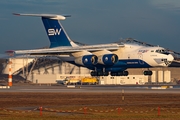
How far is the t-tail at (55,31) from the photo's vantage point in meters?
71.9

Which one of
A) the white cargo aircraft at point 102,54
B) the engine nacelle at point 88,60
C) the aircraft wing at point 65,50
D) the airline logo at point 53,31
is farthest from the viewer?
the airline logo at point 53,31

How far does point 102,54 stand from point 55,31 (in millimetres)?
7406

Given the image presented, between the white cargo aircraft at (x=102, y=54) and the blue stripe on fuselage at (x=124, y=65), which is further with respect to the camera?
the blue stripe on fuselage at (x=124, y=65)

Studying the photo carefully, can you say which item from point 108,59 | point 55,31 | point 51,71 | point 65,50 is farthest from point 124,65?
point 51,71

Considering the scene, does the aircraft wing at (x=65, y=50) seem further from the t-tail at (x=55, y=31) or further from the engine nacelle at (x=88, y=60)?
the t-tail at (x=55, y=31)

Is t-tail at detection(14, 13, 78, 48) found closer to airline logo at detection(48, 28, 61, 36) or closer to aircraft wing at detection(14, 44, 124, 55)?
airline logo at detection(48, 28, 61, 36)

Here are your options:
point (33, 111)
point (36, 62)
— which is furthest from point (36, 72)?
point (33, 111)

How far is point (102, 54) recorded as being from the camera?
6938 cm

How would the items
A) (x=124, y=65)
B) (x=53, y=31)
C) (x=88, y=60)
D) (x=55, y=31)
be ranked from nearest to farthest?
(x=88, y=60), (x=124, y=65), (x=55, y=31), (x=53, y=31)

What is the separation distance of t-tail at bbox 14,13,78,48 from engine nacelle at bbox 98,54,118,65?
6.22 m

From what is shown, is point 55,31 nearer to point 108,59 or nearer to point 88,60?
point 88,60

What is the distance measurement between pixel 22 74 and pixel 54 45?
60.9 metres

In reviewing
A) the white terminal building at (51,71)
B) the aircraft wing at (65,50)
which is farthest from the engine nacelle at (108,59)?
the white terminal building at (51,71)

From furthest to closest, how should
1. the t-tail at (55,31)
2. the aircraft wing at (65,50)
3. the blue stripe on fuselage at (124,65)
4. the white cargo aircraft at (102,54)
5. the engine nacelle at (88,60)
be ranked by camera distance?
the t-tail at (55,31), the aircraft wing at (65,50), the engine nacelle at (88,60), the blue stripe on fuselage at (124,65), the white cargo aircraft at (102,54)
